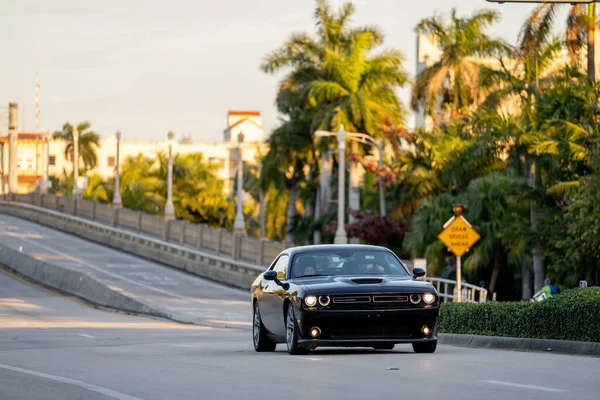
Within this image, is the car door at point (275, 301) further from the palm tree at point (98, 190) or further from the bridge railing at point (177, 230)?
the palm tree at point (98, 190)

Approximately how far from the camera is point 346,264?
686 inches

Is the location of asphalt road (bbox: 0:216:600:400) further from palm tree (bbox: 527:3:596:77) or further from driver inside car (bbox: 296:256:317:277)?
palm tree (bbox: 527:3:596:77)

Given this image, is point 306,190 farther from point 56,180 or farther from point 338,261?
point 56,180

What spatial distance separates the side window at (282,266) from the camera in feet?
59.4

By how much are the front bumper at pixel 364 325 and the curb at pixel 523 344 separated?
2.17m

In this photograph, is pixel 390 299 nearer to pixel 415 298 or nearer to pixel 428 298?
pixel 415 298

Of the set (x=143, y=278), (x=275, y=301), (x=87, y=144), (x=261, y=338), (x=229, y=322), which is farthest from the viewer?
(x=87, y=144)

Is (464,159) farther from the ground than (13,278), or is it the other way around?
(464,159)

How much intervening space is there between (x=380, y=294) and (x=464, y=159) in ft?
103

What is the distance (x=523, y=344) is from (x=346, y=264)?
3140mm

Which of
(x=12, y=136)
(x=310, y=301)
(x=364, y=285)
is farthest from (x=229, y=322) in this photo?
(x=12, y=136)

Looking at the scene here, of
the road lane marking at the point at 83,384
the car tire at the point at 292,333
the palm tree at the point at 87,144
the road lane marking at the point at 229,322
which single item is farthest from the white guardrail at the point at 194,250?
the palm tree at the point at 87,144

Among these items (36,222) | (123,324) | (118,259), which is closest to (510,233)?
(123,324)

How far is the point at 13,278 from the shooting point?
2104 inches
